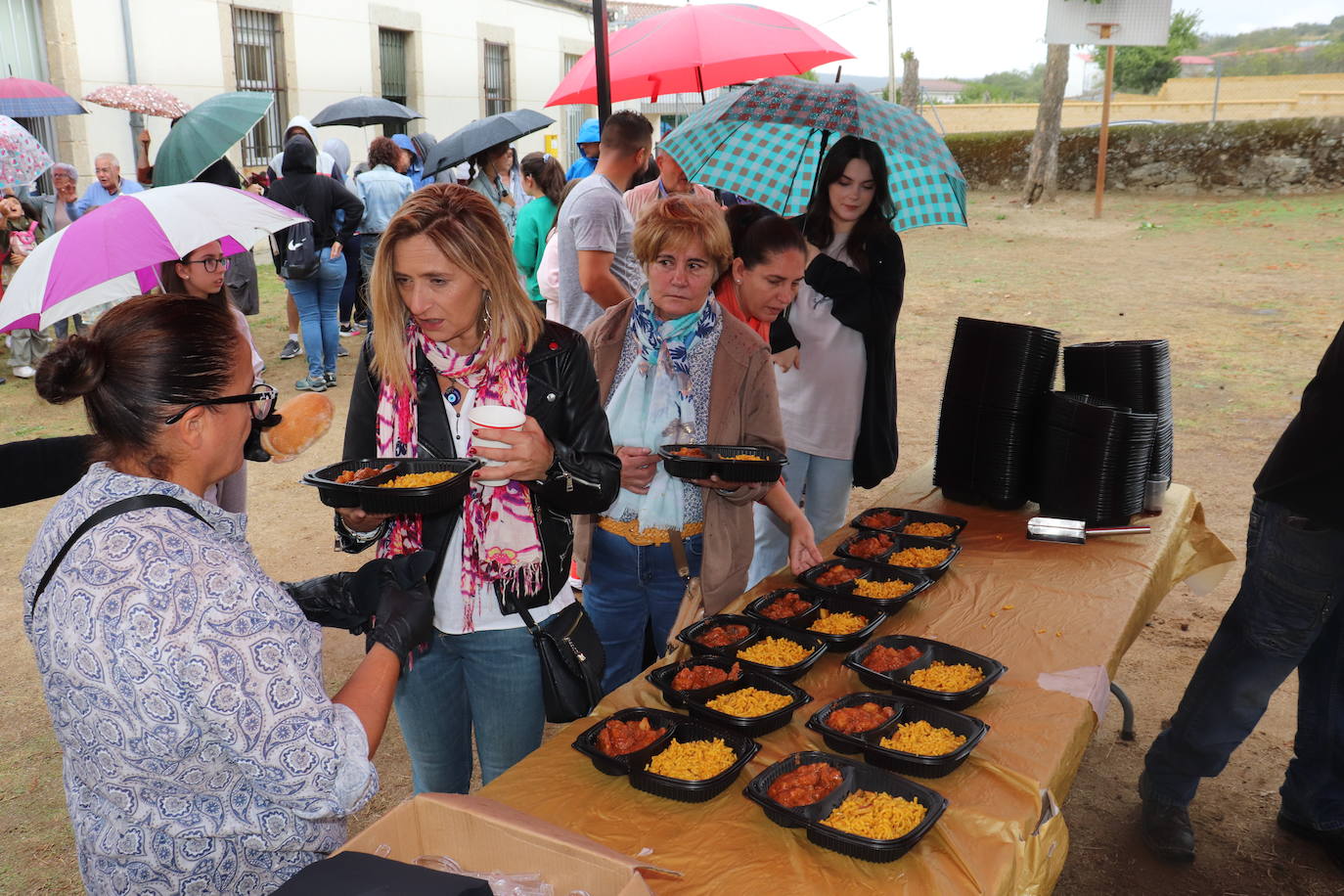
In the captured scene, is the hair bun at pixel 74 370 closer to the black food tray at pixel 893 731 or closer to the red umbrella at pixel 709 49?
the black food tray at pixel 893 731

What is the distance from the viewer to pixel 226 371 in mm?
1392

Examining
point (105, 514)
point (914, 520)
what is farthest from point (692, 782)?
point (914, 520)

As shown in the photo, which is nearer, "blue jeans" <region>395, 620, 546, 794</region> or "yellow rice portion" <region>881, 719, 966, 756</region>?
"yellow rice portion" <region>881, 719, 966, 756</region>

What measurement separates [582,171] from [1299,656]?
603 cm

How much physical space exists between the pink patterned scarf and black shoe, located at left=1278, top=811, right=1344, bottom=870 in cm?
245

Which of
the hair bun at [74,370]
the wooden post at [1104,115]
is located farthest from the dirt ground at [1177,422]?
the hair bun at [74,370]

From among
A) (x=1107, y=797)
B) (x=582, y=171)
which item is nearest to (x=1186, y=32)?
(x=582, y=171)

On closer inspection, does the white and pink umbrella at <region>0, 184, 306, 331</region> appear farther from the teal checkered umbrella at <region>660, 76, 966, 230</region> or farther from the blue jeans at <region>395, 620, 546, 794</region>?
the teal checkered umbrella at <region>660, 76, 966, 230</region>

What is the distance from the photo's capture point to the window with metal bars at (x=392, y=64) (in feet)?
53.4

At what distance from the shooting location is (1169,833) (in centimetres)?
276

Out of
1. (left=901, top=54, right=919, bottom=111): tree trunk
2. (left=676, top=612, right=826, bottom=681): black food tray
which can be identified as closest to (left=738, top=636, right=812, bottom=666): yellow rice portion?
(left=676, top=612, right=826, bottom=681): black food tray

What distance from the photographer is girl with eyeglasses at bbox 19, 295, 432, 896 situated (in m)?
1.22

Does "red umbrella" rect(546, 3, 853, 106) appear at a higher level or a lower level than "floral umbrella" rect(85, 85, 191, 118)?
lower

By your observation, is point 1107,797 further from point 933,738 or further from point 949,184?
point 949,184
